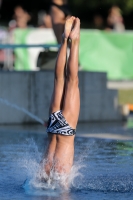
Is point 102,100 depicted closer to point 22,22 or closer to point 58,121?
point 58,121

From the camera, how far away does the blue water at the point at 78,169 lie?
703 cm

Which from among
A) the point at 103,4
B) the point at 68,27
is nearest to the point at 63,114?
the point at 68,27

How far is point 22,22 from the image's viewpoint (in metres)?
25.0

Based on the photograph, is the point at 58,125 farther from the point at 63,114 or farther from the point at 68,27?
the point at 68,27

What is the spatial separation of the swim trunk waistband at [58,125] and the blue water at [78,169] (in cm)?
44

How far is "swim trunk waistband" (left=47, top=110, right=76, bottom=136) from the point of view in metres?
7.19

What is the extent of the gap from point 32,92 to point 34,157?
3.64 metres

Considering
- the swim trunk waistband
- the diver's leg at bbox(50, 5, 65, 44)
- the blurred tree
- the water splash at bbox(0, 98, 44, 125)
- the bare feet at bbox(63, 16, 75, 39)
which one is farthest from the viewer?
the blurred tree

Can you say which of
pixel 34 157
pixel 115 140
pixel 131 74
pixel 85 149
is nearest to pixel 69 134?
pixel 34 157

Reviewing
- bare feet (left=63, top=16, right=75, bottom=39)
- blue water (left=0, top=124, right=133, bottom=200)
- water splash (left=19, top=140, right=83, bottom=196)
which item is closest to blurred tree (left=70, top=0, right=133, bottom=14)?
blue water (left=0, top=124, right=133, bottom=200)

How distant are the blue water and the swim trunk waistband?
44cm

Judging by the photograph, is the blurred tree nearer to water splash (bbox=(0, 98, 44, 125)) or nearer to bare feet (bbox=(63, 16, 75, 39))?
water splash (bbox=(0, 98, 44, 125))

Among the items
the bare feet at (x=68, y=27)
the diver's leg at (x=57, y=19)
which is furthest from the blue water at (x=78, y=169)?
the diver's leg at (x=57, y=19)

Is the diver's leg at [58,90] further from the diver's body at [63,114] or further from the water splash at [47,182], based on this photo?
the water splash at [47,182]
